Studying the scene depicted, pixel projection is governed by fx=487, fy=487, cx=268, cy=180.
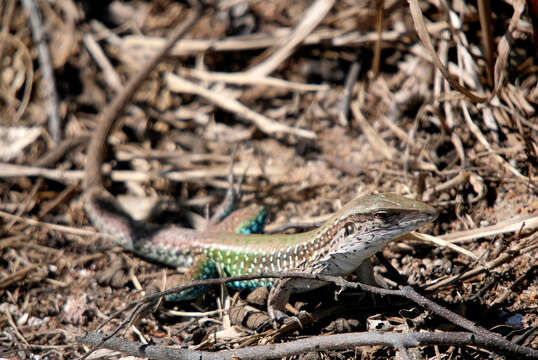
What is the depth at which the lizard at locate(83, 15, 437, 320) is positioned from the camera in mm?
2912

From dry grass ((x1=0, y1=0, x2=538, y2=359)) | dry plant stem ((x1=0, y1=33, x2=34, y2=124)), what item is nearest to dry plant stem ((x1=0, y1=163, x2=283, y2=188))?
dry grass ((x1=0, y1=0, x2=538, y2=359))

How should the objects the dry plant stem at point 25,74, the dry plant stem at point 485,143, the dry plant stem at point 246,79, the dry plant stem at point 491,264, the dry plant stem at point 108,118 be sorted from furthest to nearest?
the dry plant stem at point 25,74
the dry plant stem at point 246,79
the dry plant stem at point 108,118
the dry plant stem at point 485,143
the dry plant stem at point 491,264

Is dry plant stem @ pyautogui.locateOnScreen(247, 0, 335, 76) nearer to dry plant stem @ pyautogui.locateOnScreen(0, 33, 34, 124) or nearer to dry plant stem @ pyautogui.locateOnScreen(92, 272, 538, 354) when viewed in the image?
dry plant stem @ pyautogui.locateOnScreen(0, 33, 34, 124)

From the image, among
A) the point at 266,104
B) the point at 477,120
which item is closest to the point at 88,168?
the point at 266,104

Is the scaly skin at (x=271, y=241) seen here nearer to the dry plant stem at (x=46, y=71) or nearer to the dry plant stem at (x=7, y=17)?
the dry plant stem at (x=46, y=71)

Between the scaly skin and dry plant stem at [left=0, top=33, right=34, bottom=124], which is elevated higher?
dry plant stem at [left=0, top=33, right=34, bottom=124]

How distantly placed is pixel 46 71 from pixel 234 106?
2122 millimetres

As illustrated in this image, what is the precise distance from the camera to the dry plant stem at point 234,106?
483cm

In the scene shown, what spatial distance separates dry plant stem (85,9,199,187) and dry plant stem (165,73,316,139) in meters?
0.45

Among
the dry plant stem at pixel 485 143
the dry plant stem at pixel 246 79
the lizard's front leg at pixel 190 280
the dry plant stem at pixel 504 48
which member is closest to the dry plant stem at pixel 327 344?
the lizard's front leg at pixel 190 280

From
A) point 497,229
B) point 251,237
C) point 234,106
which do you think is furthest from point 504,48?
point 234,106

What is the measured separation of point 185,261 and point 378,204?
1803mm

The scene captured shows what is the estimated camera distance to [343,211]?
311cm

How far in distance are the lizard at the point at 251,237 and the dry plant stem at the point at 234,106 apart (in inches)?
18.9
